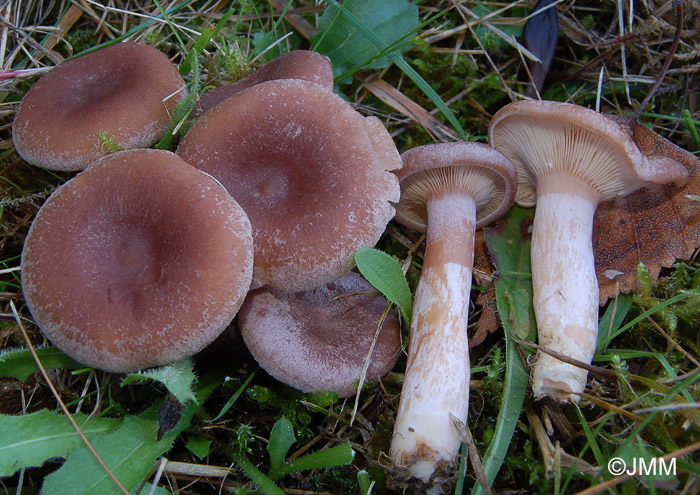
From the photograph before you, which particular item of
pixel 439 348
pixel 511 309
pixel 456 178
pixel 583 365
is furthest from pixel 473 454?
pixel 456 178

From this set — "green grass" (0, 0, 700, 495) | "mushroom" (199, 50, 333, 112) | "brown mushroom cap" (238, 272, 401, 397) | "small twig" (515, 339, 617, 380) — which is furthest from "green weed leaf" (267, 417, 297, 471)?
"mushroom" (199, 50, 333, 112)

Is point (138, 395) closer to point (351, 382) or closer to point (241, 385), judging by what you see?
point (241, 385)

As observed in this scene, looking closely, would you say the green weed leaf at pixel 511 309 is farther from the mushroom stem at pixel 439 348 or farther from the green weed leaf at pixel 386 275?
the green weed leaf at pixel 386 275

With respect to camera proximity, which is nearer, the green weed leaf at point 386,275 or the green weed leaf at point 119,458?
the green weed leaf at point 119,458

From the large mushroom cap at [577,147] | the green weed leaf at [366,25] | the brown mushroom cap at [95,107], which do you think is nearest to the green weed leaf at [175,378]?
the brown mushroom cap at [95,107]

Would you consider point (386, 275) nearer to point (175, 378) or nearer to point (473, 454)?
point (473, 454)

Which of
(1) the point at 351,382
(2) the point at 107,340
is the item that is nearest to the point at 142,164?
(2) the point at 107,340
